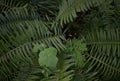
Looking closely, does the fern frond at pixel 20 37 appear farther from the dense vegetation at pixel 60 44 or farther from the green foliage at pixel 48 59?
the green foliage at pixel 48 59

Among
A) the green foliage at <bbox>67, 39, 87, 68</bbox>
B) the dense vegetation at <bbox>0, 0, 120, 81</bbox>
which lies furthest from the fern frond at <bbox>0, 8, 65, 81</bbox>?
the green foliage at <bbox>67, 39, 87, 68</bbox>

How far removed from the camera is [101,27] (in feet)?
12.3

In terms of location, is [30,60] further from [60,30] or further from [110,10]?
[110,10]

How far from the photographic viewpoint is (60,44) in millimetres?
3479

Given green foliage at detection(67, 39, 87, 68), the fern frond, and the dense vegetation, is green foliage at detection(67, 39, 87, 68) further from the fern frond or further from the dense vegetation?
the fern frond

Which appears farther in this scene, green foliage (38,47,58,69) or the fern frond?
the fern frond

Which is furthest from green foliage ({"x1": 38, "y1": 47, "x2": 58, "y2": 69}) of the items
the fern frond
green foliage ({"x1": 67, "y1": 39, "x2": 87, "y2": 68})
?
green foliage ({"x1": 67, "y1": 39, "x2": 87, "y2": 68})

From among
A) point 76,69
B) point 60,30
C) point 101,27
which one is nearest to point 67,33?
point 60,30

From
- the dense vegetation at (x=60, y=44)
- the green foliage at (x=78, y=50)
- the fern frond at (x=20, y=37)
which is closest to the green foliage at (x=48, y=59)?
the dense vegetation at (x=60, y=44)

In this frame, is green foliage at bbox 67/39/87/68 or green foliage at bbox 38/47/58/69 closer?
green foliage at bbox 38/47/58/69

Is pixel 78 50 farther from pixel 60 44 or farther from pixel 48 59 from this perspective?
pixel 48 59

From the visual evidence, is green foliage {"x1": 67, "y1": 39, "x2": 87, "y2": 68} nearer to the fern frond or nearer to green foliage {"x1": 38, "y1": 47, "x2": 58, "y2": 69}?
the fern frond

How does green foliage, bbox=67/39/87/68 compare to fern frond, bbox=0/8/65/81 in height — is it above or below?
below

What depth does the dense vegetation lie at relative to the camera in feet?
10.5
